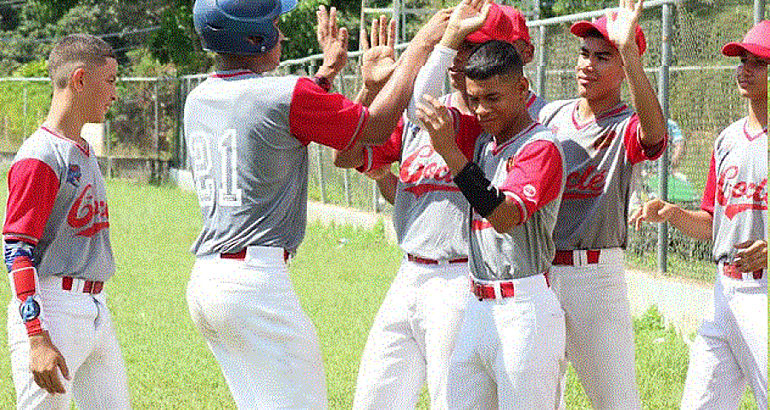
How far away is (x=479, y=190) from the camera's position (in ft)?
16.1

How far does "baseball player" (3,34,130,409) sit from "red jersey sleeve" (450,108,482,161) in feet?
4.92

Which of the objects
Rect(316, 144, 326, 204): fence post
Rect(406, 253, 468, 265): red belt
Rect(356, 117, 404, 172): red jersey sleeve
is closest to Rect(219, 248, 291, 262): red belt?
Rect(406, 253, 468, 265): red belt

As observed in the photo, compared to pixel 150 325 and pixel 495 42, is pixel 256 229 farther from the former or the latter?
pixel 150 325

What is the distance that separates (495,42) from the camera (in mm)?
5270

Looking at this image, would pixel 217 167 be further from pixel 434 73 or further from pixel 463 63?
pixel 463 63

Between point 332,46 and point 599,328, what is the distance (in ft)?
5.65

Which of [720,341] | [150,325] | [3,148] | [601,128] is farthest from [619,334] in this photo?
[3,148]

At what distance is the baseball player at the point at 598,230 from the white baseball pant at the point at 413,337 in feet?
1.81

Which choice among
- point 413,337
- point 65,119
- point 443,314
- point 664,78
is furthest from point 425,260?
point 664,78

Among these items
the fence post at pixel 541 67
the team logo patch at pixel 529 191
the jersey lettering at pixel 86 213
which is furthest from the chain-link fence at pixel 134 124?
the team logo patch at pixel 529 191

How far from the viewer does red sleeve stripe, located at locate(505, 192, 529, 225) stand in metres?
4.93

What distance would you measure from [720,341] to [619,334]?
1.45 feet

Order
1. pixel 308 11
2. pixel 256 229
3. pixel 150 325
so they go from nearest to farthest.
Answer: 1. pixel 256 229
2. pixel 150 325
3. pixel 308 11

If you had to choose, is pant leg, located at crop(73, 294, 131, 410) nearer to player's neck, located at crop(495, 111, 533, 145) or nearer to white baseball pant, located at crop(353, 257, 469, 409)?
white baseball pant, located at crop(353, 257, 469, 409)
